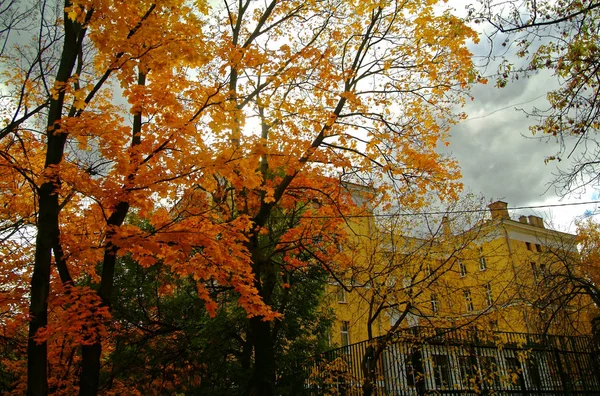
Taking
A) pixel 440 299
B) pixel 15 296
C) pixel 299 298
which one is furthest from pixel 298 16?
pixel 15 296

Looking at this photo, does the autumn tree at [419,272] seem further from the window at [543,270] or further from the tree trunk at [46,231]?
the tree trunk at [46,231]

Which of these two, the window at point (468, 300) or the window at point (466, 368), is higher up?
the window at point (468, 300)

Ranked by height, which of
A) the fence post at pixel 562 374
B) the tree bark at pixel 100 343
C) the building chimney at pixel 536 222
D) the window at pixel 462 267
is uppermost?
the building chimney at pixel 536 222

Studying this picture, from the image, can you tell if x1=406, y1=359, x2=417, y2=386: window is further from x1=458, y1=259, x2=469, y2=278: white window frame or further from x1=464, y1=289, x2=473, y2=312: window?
x1=464, y1=289, x2=473, y2=312: window

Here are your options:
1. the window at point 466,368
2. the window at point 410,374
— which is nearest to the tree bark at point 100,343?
the window at point 410,374

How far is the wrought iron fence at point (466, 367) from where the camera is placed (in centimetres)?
931

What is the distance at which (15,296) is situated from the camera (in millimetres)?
7207

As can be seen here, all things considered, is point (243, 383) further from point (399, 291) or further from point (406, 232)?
point (406, 232)

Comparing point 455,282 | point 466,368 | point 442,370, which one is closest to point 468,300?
point 455,282

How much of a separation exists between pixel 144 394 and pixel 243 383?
3.55 metres

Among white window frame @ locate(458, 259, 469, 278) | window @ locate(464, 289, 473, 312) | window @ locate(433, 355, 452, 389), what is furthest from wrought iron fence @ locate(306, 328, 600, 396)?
white window frame @ locate(458, 259, 469, 278)

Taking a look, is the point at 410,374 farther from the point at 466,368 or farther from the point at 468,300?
the point at 468,300

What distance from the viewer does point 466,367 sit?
9.50 meters

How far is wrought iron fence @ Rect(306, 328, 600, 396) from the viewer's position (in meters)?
9.31
